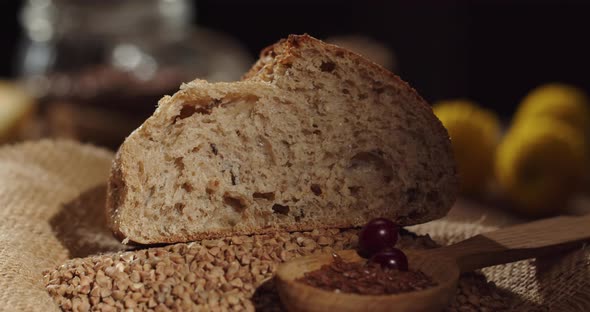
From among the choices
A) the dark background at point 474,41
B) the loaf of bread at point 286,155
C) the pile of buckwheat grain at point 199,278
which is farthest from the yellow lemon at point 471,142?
the dark background at point 474,41

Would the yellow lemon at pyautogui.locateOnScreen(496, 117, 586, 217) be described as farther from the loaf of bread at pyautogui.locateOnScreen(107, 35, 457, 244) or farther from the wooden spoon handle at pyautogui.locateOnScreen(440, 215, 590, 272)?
the loaf of bread at pyautogui.locateOnScreen(107, 35, 457, 244)

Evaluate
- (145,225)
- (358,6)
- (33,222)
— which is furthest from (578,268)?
(358,6)

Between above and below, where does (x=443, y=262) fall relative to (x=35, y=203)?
above

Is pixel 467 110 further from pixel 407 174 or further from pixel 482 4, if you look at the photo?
pixel 482 4

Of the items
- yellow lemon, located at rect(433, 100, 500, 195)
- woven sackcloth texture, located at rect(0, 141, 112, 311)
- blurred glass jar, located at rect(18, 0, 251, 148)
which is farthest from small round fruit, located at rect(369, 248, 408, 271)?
blurred glass jar, located at rect(18, 0, 251, 148)

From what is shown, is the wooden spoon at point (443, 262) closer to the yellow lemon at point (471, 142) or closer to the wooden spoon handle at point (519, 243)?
the wooden spoon handle at point (519, 243)

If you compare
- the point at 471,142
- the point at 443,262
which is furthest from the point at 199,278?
the point at 471,142

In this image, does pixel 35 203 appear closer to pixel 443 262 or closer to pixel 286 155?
pixel 286 155
